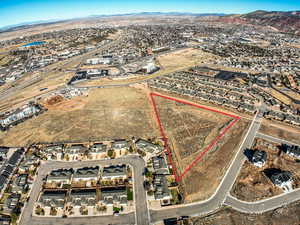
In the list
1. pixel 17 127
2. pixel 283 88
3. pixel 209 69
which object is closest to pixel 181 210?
pixel 17 127

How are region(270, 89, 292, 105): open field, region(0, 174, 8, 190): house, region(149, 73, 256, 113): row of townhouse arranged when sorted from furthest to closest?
region(270, 89, 292, 105): open field → region(149, 73, 256, 113): row of townhouse → region(0, 174, 8, 190): house

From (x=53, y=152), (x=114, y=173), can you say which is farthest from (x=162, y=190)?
(x=53, y=152)

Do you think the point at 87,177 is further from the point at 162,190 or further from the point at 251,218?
the point at 251,218

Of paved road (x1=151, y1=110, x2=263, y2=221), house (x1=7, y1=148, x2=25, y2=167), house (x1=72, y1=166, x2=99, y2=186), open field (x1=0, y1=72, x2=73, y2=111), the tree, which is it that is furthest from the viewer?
open field (x1=0, y1=72, x2=73, y2=111)

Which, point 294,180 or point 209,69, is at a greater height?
point 209,69

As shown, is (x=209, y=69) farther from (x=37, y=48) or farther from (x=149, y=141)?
(x=37, y=48)

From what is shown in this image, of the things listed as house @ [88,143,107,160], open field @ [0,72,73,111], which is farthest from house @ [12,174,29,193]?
open field @ [0,72,73,111]

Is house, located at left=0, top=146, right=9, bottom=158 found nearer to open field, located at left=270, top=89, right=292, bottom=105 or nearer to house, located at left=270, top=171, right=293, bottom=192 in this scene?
house, located at left=270, top=171, right=293, bottom=192
